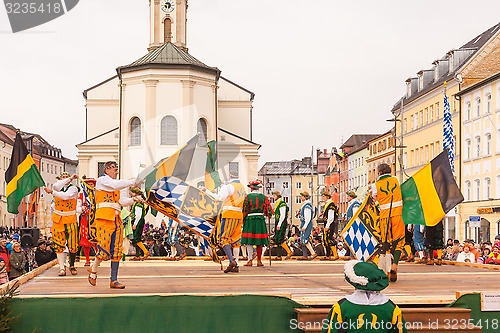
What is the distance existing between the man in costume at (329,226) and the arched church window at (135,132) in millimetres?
44469

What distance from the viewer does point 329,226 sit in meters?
20.7

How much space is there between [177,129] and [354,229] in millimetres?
52591

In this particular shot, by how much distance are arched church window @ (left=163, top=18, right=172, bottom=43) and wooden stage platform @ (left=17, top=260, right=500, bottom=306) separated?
61.0 m

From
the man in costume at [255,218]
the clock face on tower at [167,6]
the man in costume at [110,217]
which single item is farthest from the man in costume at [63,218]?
the clock face on tower at [167,6]

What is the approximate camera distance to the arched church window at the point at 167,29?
75625mm

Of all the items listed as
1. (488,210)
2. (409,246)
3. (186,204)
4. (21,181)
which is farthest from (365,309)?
(488,210)

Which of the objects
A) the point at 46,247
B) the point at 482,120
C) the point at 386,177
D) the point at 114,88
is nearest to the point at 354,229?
the point at 386,177

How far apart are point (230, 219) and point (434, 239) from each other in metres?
5.33

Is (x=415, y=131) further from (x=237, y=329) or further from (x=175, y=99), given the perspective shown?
(x=237, y=329)

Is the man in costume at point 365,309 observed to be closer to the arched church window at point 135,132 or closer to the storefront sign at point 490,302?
the storefront sign at point 490,302

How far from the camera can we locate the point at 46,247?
1870 centimetres

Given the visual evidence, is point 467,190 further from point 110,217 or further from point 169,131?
point 110,217

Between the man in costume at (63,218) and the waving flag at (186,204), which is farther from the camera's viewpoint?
the man in costume at (63,218)

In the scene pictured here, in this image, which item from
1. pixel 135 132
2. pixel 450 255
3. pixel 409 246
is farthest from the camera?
pixel 135 132
